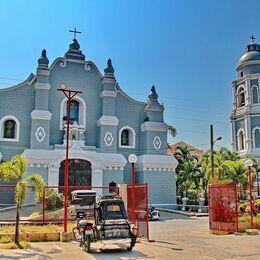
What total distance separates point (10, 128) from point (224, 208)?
20.6m

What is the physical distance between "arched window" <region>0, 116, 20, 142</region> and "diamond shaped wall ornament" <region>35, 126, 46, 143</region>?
1683 mm

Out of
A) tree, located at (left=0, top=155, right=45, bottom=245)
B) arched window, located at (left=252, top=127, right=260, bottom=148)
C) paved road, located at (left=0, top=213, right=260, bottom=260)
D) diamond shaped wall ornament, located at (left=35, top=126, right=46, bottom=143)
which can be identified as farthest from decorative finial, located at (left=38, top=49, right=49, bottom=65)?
arched window, located at (left=252, top=127, right=260, bottom=148)

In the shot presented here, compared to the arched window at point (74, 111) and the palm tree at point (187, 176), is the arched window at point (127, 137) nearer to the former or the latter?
the arched window at point (74, 111)

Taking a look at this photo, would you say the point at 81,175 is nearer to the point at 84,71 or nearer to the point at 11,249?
the point at 84,71

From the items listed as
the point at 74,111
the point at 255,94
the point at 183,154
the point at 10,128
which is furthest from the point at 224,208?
the point at 255,94

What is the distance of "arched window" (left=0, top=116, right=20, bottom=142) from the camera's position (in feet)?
102

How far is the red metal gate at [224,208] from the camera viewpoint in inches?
655

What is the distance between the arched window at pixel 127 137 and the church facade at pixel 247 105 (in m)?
20.0

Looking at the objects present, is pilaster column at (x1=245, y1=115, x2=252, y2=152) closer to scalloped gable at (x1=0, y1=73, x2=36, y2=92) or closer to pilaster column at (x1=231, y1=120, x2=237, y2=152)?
pilaster column at (x1=231, y1=120, x2=237, y2=152)

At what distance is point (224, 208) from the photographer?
16.8 m

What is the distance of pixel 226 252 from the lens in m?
11.5

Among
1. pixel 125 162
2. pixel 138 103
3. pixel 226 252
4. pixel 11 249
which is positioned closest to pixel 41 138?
pixel 125 162

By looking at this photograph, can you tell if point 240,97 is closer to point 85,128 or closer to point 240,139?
point 240,139

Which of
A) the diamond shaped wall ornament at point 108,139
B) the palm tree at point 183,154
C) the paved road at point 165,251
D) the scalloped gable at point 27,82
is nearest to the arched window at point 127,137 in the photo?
the diamond shaped wall ornament at point 108,139
